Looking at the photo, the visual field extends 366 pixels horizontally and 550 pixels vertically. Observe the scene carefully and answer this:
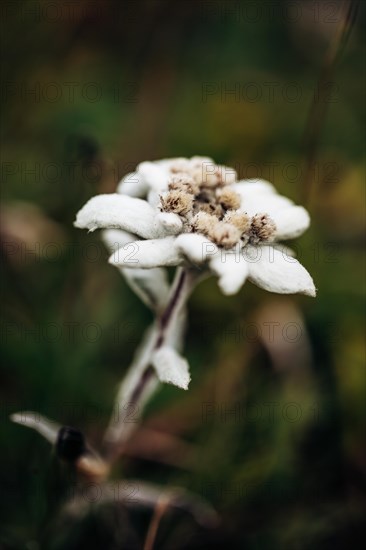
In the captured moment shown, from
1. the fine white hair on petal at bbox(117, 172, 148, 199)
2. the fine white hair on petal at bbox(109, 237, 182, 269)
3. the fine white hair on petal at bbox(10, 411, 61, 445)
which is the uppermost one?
the fine white hair on petal at bbox(117, 172, 148, 199)

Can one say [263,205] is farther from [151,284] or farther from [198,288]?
[198,288]

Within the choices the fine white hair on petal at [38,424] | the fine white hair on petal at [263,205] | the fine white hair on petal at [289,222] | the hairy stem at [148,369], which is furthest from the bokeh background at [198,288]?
the fine white hair on petal at [289,222]

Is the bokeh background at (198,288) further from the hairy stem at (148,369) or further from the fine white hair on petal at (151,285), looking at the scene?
the fine white hair on petal at (151,285)

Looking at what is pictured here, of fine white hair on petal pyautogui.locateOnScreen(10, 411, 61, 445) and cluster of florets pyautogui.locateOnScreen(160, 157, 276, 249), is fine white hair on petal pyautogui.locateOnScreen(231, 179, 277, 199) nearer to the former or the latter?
cluster of florets pyautogui.locateOnScreen(160, 157, 276, 249)

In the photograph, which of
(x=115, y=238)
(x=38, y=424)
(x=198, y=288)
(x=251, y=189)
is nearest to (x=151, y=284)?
(x=115, y=238)

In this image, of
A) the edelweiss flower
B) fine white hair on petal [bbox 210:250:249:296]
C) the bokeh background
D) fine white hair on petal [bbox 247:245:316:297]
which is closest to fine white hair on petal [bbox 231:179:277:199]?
the edelweiss flower

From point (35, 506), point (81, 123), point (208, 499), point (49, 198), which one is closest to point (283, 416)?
point (208, 499)
